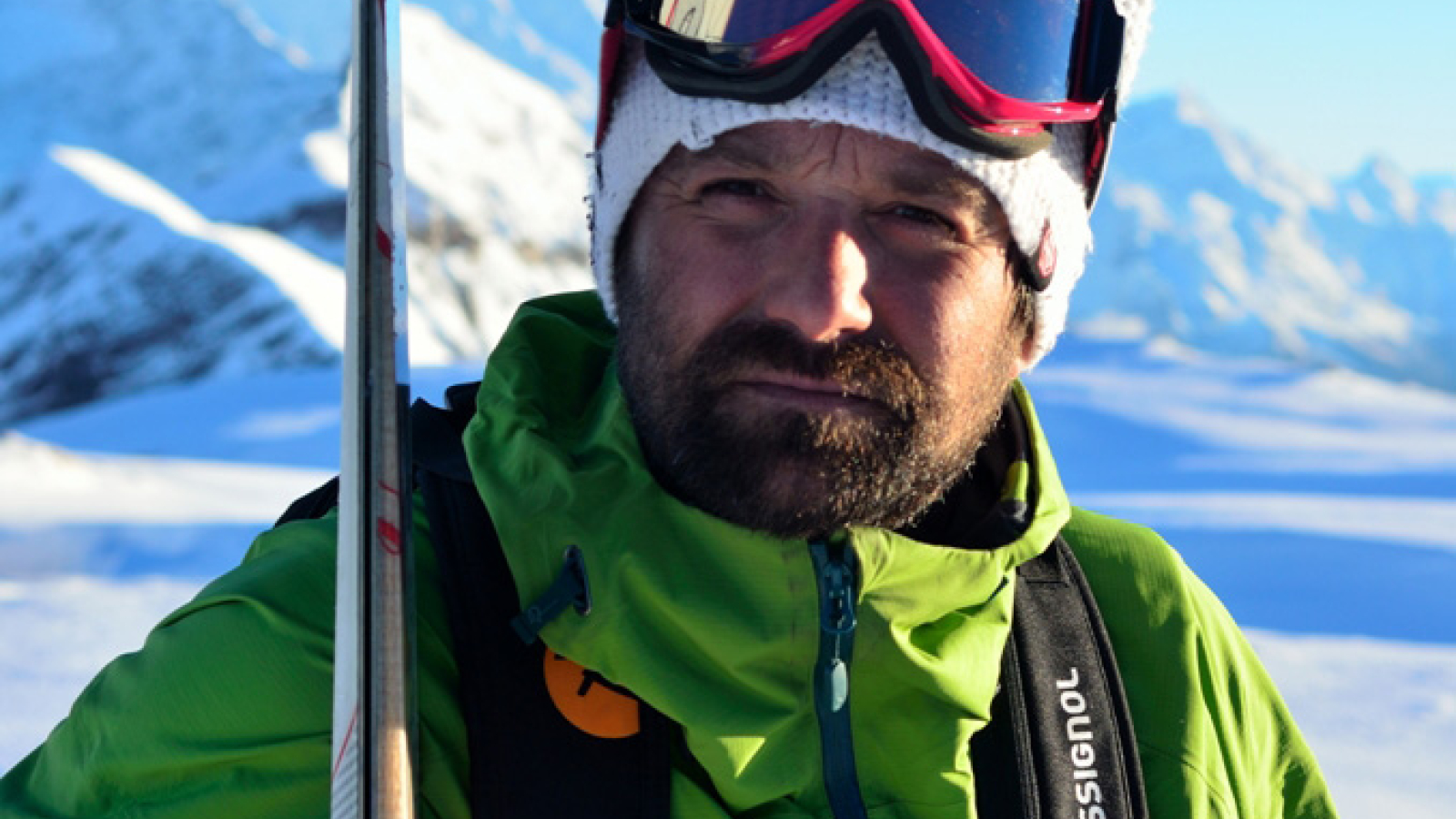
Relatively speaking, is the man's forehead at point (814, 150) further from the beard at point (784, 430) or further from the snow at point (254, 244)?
the snow at point (254, 244)

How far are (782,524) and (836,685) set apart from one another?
0.50 ft

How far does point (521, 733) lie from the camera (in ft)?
4.04

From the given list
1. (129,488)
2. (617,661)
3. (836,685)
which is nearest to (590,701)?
(617,661)

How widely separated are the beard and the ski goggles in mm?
240

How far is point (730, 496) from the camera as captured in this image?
137cm

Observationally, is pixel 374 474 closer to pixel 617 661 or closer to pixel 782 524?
pixel 617 661

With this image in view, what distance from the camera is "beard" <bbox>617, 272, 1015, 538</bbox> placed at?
136 centimetres

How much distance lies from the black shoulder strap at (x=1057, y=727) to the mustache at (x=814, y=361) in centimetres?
29

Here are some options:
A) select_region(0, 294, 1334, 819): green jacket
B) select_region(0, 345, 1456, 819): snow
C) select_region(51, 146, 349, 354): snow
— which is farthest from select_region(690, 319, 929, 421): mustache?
select_region(51, 146, 349, 354): snow

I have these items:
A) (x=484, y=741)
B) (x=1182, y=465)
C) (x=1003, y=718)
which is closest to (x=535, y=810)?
(x=484, y=741)

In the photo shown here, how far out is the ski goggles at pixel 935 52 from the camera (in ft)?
4.64

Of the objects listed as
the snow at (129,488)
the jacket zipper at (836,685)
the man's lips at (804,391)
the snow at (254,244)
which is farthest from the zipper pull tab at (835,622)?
the snow at (254,244)

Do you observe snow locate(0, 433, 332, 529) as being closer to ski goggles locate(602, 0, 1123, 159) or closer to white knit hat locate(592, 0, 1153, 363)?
white knit hat locate(592, 0, 1153, 363)

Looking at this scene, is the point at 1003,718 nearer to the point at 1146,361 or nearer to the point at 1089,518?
the point at 1089,518
